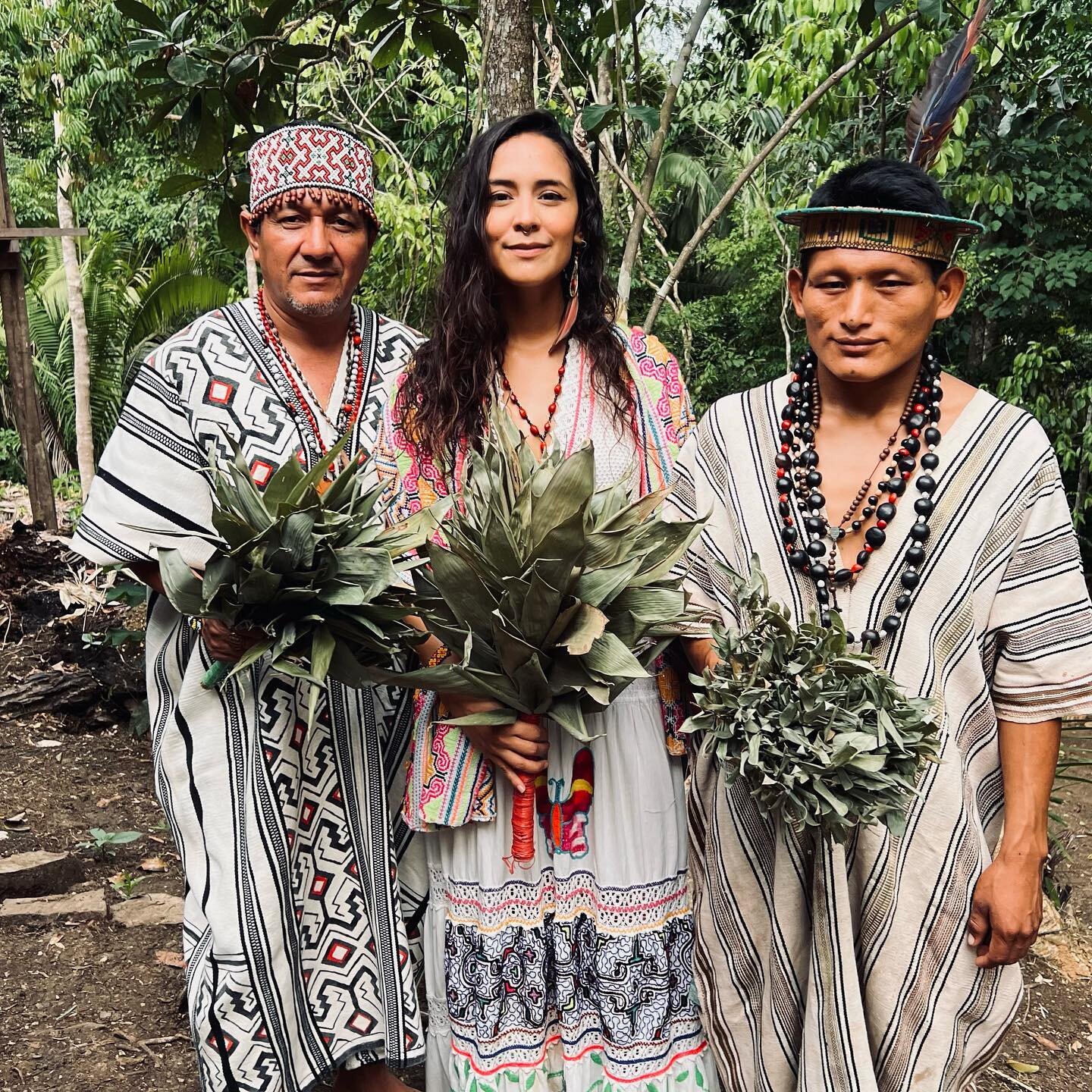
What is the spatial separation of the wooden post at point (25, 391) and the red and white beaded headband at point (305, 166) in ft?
22.5

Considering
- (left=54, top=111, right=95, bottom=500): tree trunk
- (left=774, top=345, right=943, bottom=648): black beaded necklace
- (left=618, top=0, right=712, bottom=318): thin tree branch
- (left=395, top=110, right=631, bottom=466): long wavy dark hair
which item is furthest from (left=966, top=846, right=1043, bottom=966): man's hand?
(left=54, top=111, right=95, bottom=500): tree trunk

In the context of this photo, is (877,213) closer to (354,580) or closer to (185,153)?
(354,580)

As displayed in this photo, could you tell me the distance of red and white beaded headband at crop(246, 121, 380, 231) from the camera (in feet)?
8.52

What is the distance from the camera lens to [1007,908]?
206cm

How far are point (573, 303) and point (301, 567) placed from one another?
89 centimetres

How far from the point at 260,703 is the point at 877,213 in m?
1.65

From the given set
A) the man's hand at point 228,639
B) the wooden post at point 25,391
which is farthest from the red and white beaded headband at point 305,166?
the wooden post at point 25,391

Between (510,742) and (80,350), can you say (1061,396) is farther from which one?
(80,350)

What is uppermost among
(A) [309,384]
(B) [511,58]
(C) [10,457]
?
(C) [10,457]

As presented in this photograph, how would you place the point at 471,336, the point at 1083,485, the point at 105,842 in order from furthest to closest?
the point at 1083,485, the point at 105,842, the point at 471,336

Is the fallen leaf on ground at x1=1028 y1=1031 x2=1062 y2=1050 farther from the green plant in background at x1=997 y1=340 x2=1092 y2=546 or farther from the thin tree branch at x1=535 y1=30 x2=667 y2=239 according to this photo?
the green plant in background at x1=997 y1=340 x2=1092 y2=546

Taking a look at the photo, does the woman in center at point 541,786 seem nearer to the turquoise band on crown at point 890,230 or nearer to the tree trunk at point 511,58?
the turquoise band on crown at point 890,230

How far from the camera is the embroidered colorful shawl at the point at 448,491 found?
7.77 feet

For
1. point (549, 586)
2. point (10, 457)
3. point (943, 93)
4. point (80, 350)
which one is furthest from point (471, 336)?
point (10, 457)
